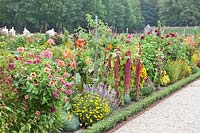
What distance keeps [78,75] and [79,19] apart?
44763mm

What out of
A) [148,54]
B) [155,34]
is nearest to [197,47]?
[155,34]

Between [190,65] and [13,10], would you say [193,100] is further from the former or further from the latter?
[13,10]

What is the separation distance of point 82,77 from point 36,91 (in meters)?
2.86

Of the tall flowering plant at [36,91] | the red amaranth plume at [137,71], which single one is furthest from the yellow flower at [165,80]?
the tall flowering plant at [36,91]

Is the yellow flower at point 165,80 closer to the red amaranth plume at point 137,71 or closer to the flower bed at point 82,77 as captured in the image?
the flower bed at point 82,77

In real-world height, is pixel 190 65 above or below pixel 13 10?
below

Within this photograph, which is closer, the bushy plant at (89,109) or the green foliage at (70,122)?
the green foliage at (70,122)

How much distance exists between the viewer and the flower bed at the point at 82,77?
179 inches

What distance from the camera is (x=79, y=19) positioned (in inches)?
2010

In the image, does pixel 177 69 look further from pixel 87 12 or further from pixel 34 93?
pixel 87 12

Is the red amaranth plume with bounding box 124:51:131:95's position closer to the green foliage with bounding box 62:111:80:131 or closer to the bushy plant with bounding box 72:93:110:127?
the bushy plant with bounding box 72:93:110:127

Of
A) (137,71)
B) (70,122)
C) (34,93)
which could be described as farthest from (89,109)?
(137,71)

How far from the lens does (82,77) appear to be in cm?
730

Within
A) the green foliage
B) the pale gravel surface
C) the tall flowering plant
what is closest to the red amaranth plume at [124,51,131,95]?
the pale gravel surface
